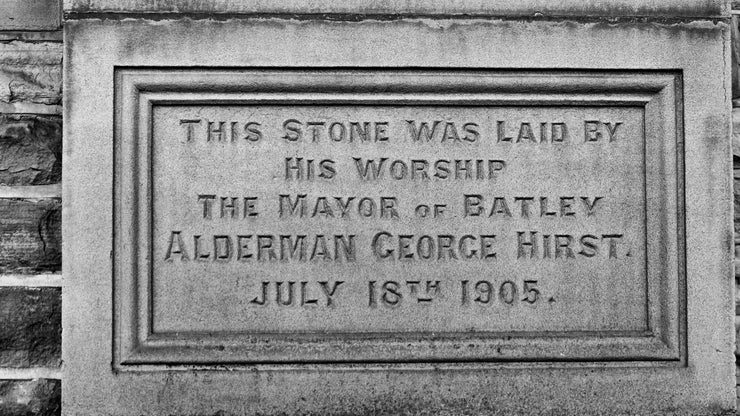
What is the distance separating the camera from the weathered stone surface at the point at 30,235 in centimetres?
211

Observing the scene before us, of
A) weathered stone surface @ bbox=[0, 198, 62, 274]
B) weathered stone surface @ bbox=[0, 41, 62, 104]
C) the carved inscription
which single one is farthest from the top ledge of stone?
weathered stone surface @ bbox=[0, 198, 62, 274]

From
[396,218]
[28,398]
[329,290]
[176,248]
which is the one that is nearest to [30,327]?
[28,398]

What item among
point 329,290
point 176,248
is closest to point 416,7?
point 329,290

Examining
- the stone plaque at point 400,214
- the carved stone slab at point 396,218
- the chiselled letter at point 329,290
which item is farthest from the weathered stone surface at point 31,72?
the chiselled letter at point 329,290

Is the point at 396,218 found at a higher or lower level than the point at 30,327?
higher

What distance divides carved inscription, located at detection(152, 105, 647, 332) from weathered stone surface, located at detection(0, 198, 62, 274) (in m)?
0.31

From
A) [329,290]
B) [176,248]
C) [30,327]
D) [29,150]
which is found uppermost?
[29,150]

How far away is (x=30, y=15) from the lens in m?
2.15

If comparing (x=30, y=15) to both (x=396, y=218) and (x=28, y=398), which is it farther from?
(x=396, y=218)

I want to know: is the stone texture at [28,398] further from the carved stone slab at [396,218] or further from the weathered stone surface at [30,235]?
the weathered stone surface at [30,235]

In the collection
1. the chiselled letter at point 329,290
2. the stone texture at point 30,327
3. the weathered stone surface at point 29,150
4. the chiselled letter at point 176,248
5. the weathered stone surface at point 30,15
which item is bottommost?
the stone texture at point 30,327

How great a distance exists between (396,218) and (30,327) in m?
1.11

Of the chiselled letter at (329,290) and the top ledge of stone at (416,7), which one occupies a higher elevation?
the top ledge of stone at (416,7)

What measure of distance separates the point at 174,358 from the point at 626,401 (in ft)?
4.30
